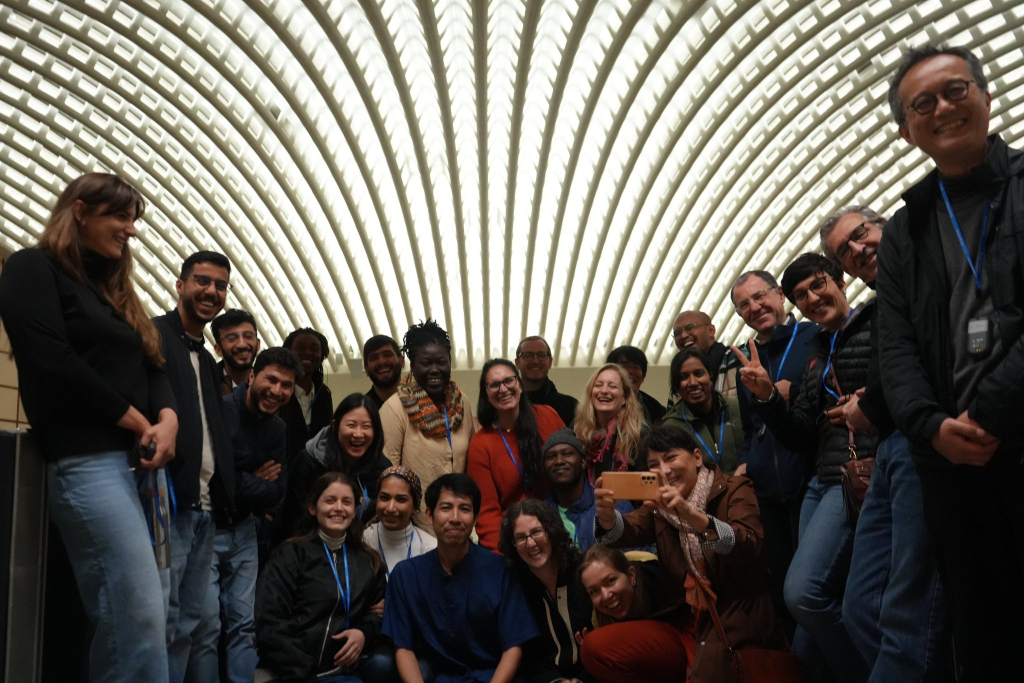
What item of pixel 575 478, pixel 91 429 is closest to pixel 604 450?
pixel 575 478

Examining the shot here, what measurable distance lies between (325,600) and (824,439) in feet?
8.68

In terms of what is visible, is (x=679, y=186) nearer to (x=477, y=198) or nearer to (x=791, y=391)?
(x=477, y=198)

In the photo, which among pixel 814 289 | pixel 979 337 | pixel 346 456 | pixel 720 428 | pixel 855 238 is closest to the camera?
pixel 979 337

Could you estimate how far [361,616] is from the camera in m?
4.77

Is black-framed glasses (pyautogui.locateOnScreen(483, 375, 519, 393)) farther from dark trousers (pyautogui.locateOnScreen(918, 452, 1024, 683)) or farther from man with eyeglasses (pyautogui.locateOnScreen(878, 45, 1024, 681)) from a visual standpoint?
dark trousers (pyautogui.locateOnScreen(918, 452, 1024, 683))

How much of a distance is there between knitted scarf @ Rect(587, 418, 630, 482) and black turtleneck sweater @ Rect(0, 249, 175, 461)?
2986mm

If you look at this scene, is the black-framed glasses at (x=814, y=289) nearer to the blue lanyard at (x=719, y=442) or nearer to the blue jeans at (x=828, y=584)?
the blue jeans at (x=828, y=584)

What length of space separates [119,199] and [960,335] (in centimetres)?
289

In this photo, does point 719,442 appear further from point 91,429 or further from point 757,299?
point 91,429

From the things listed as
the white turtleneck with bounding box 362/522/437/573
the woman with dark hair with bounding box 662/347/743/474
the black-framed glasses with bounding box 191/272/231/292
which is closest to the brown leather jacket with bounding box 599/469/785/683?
the woman with dark hair with bounding box 662/347/743/474

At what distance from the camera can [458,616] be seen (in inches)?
181

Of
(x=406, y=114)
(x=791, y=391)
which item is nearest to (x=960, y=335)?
(x=791, y=391)

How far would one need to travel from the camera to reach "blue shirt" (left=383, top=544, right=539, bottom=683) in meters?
4.57

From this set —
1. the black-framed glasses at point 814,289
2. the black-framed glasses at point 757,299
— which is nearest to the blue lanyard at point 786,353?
the black-framed glasses at point 757,299
